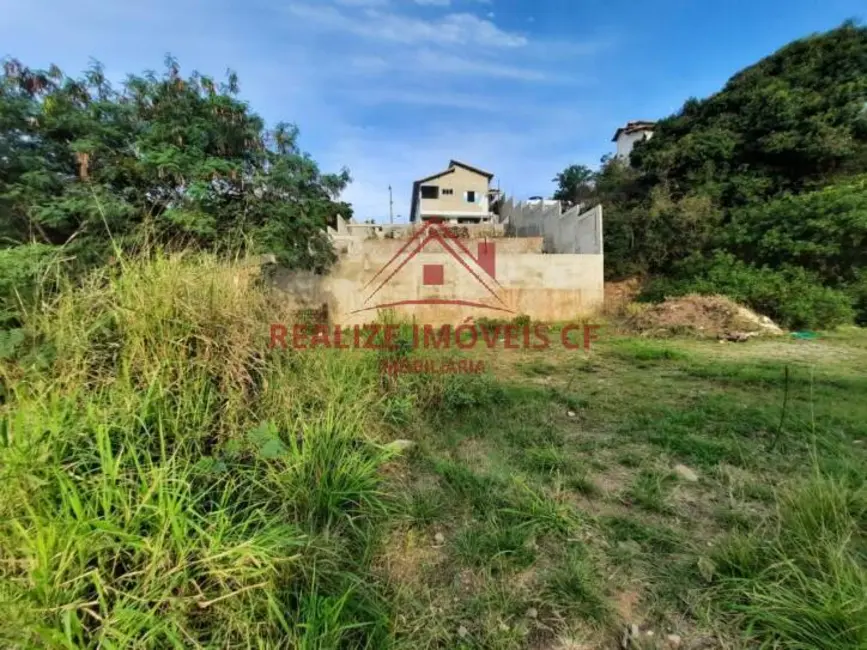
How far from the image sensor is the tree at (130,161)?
14.4ft

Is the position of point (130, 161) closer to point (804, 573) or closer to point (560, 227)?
point (804, 573)

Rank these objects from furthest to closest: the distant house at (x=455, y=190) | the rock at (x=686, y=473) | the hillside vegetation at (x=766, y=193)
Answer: the distant house at (x=455, y=190), the hillside vegetation at (x=766, y=193), the rock at (x=686, y=473)

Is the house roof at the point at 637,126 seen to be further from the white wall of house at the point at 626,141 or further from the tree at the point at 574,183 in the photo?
the tree at the point at 574,183

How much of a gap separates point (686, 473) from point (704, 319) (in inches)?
241

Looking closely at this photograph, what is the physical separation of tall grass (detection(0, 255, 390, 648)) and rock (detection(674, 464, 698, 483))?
1.76 m

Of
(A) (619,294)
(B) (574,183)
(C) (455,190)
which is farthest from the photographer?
(C) (455,190)

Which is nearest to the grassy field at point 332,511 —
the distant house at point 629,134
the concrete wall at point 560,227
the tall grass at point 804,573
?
the tall grass at point 804,573

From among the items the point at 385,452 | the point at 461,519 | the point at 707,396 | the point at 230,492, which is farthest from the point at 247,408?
the point at 707,396

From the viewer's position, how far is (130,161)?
4.66 meters

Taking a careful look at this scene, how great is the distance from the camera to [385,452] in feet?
6.97

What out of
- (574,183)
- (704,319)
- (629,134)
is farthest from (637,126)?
(704,319)

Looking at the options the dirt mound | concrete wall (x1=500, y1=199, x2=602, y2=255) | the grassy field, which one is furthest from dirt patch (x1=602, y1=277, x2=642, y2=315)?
the grassy field

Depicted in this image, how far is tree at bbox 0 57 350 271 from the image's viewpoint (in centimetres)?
439

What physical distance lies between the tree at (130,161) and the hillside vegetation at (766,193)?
8867 mm
